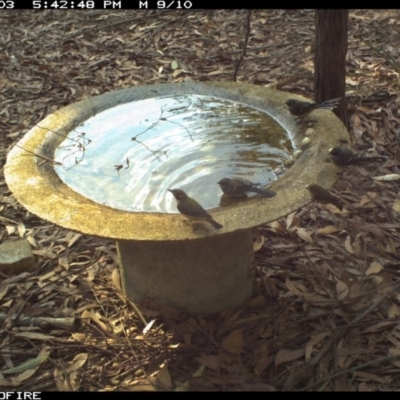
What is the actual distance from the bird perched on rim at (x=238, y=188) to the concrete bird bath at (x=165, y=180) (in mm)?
46

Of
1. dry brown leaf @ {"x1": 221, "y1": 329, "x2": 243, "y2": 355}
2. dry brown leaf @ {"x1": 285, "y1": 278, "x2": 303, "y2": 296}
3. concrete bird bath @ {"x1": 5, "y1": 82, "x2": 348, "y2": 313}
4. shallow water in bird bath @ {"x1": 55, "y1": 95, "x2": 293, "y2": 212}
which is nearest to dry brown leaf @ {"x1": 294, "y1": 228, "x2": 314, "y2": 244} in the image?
dry brown leaf @ {"x1": 285, "y1": 278, "x2": 303, "y2": 296}

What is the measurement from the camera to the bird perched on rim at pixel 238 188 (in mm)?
2748

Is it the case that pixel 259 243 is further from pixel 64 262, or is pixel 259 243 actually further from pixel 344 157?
pixel 64 262

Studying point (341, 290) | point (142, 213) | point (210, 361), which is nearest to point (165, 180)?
point (142, 213)

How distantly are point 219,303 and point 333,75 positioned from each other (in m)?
2.15

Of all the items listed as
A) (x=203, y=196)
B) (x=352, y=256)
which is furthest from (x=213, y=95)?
(x=352, y=256)

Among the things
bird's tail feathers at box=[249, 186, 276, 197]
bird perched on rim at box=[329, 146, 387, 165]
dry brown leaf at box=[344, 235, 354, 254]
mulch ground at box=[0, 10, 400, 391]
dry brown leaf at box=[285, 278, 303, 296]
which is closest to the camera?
bird's tail feathers at box=[249, 186, 276, 197]

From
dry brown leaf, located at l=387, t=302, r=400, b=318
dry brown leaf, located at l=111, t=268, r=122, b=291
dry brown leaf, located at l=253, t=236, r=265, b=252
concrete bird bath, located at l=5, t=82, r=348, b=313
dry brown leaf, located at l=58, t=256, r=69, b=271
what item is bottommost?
dry brown leaf, located at l=58, t=256, r=69, b=271

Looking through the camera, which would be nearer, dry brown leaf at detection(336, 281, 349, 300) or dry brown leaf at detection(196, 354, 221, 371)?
dry brown leaf at detection(196, 354, 221, 371)

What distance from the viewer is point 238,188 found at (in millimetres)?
2779

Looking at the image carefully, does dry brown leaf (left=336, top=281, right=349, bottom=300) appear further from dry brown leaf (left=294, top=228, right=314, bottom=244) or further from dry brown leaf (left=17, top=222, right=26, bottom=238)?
dry brown leaf (left=17, top=222, right=26, bottom=238)

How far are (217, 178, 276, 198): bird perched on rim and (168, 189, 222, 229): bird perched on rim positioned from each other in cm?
20

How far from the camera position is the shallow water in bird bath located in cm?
302

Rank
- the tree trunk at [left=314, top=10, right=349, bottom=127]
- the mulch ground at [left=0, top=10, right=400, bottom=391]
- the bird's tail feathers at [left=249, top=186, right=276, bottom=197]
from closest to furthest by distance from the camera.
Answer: the bird's tail feathers at [left=249, top=186, right=276, bottom=197] < the mulch ground at [left=0, top=10, right=400, bottom=391] < the tree trunk at [left=314, top=10, right=349, bottom=127]
